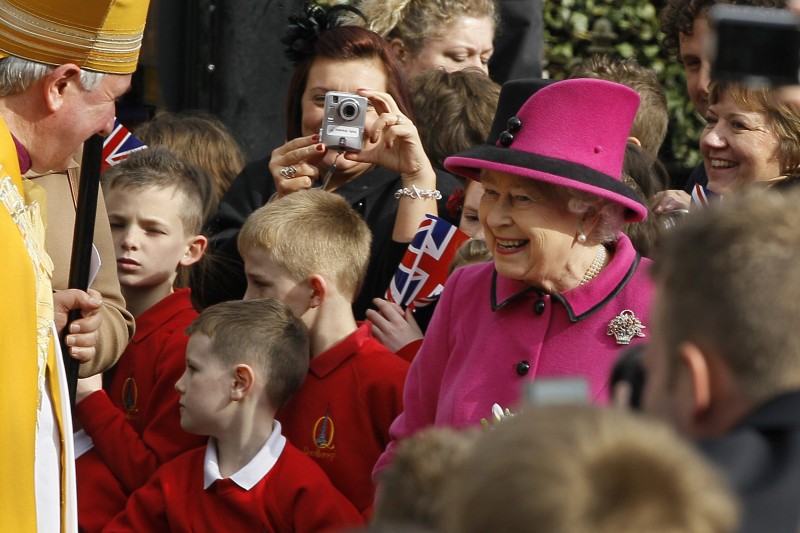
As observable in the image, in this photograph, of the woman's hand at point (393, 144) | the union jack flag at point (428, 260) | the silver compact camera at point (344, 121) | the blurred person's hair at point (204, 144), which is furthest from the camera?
the blurred person's hair at point (204, 144)

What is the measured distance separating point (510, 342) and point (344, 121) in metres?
1.37

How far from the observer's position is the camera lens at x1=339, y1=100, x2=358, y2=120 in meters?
4.25

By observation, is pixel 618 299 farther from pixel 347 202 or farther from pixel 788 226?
pixel 788 226

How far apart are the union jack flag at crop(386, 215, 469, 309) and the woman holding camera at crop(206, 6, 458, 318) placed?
0.22m

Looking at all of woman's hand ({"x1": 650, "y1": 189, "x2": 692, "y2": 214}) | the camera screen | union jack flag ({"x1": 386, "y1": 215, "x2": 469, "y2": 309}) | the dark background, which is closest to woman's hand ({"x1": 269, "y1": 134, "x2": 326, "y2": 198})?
union jack flag ({"x1": 386, "y1": 215, "x2": 469, "y2": 309})

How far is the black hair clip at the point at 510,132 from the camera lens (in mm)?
3160

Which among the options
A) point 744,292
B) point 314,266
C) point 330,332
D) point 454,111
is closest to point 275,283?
point 314,266

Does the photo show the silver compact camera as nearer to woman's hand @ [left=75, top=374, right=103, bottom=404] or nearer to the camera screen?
woman's hand @ [left=75, top=374, right=103, bottom=404]

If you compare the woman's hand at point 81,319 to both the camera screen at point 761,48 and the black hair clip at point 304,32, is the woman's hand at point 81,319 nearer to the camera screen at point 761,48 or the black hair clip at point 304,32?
the black hair clip at point 304,32

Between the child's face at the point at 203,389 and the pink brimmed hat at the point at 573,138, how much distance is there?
108 centimetres

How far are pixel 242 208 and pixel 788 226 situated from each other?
3.25 metres

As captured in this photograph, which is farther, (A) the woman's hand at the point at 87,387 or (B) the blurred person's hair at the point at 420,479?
(A) the woman's hand at the point at 87,387

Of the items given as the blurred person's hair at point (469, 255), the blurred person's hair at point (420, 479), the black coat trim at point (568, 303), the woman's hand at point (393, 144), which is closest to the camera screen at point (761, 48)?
the blurred person's hair at point (420, 479)

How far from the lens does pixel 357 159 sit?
4344mm
